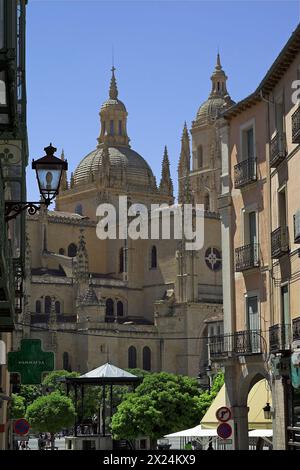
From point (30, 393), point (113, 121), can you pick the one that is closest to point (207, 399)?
point (30, 393)

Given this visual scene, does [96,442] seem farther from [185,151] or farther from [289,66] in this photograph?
[185,151]

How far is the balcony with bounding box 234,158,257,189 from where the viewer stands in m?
26.8

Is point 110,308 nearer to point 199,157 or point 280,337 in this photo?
point 199,157

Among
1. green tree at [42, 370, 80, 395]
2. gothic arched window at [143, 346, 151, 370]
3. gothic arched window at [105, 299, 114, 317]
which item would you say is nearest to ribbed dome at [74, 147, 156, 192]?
gothic arched window at [105, 299, 114, 317]

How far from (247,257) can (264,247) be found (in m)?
0.92

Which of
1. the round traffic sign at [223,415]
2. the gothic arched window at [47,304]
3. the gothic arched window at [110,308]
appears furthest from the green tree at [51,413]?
the round traffic sign at [223,415]

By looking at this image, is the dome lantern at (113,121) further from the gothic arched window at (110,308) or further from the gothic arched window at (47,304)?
the gothic arched window at (47,304)

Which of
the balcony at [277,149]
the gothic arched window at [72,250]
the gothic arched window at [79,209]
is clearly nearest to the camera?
the balcony at [277,149]

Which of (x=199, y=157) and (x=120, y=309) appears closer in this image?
(x=120, y=309)

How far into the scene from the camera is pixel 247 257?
26.7 meters

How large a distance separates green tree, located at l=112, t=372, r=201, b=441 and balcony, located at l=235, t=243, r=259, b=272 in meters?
23.4

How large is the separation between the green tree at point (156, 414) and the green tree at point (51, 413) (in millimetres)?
12535

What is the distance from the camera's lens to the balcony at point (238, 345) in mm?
26156

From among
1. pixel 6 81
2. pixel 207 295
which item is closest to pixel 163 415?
pixel 6 81
